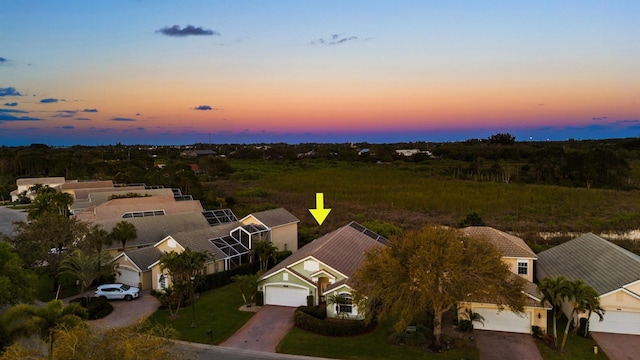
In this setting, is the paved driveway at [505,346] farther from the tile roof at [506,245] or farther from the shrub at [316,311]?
the shrub at [316,311]

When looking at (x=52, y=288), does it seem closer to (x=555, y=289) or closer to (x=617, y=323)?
(x=555, y=289)

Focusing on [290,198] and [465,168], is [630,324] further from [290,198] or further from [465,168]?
[465,168]

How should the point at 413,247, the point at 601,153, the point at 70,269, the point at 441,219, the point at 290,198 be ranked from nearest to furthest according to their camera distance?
the point at 413,247
the point at 70,269
the point at 441,219
the point at 290,198
the point at 601,153

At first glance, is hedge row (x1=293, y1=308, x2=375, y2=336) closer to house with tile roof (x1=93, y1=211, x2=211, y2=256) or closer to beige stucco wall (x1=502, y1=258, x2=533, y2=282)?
beige stucco wall (x1=502, y1=258, x2=533, y2=282)

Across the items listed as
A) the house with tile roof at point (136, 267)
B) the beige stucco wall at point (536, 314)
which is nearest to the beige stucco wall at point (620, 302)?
the beige stucco wall at point (536, 314)

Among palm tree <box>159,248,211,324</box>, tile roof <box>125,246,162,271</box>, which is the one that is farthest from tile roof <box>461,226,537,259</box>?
tile roof <box>125,246,162,271</box>

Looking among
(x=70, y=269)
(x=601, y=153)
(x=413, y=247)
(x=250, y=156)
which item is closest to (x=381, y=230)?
(x=413, y=247)
